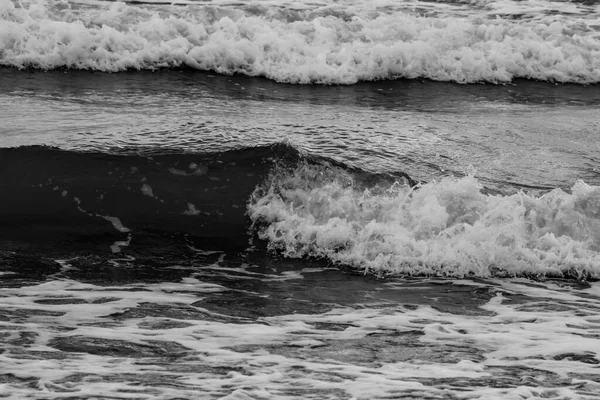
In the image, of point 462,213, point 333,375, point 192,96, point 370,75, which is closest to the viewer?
point 333,375

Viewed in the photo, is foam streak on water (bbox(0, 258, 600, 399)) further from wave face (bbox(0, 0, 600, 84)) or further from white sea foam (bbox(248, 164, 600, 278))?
wave face (bbox(0, 0, 600, 84))

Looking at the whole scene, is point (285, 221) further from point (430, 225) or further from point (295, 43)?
point (295, 43)

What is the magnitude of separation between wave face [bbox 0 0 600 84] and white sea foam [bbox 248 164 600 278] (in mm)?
5902

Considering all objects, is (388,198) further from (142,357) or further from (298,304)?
(142,357)

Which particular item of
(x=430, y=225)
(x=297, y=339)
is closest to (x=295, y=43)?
(x=430, y=225)

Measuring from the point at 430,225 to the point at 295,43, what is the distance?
296 inches

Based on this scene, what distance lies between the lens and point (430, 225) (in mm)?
7371

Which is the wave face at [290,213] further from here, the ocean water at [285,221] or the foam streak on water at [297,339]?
the foam streak on water at [297,339]

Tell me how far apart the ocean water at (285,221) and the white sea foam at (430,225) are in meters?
0.02

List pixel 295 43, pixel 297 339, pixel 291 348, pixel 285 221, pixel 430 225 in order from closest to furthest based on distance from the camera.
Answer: pixel 291 348, pixel 297 339, pixel 430 225, pixel 285 221, pixel 295 43

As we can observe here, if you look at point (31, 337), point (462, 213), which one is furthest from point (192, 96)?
point (31, 337)

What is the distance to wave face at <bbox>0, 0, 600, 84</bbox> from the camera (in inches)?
538

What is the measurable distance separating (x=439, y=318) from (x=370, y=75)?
27.5 feet

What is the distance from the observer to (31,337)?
5.09m
